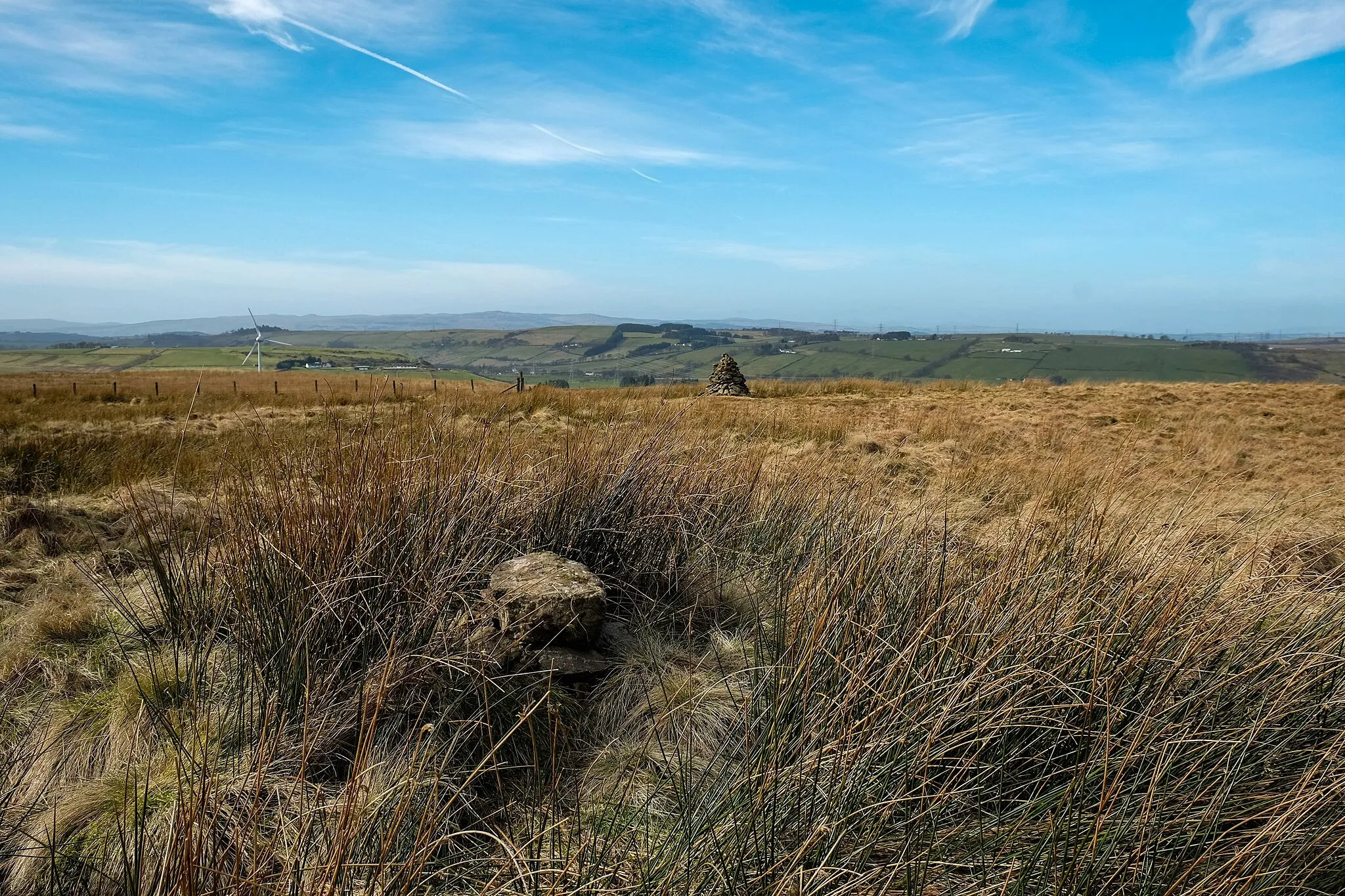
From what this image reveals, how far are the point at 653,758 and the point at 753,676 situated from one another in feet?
1.69

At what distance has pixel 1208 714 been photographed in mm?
2123

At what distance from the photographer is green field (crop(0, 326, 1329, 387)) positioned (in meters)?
58.7

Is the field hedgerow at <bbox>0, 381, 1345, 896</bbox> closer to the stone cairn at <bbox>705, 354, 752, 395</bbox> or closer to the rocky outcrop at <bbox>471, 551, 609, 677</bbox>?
the rocky outcrop at <bbox>471, 551, 609, 677</bbox>

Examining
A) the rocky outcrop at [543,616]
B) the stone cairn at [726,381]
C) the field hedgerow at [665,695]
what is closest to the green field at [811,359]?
the stone cairn at [726,381]

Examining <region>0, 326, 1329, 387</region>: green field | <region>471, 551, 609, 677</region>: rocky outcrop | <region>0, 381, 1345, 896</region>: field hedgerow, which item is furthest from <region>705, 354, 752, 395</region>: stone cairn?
<region>0, 326, 1329, 387</region>: green field

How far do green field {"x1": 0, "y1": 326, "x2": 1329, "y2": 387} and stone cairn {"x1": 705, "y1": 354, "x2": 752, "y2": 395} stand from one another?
20732mm

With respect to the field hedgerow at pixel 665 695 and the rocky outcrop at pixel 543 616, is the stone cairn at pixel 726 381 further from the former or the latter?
the rocky outcrop at pixel 543 616

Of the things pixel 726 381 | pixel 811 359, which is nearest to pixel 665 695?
pixel 726 381

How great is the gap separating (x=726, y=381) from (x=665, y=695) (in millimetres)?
17066

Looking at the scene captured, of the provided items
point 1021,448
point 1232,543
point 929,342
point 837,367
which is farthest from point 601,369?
point 1232,543

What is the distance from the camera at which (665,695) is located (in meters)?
3.01

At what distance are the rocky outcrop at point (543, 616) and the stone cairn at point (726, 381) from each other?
52.2 ft

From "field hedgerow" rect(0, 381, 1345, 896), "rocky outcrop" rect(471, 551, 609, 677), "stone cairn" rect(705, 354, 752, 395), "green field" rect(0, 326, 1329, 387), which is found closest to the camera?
"field hedgerow" rect(0, 381, 1345, 896)

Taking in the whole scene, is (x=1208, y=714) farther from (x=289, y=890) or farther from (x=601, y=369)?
(x=601, y=369)
